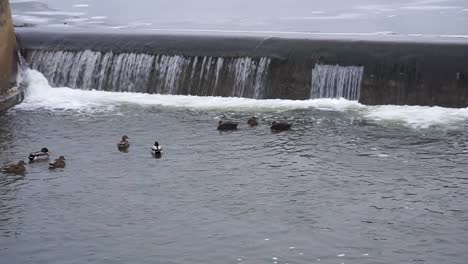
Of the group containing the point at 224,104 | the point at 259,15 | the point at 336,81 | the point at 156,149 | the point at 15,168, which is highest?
the point at 259,15

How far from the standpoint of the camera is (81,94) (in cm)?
2653

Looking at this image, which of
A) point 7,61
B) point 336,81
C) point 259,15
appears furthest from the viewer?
point 259,15

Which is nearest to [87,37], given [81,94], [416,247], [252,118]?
[81,94]

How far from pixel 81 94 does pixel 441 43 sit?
1195 cm

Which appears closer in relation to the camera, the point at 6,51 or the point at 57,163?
the point at 57,163

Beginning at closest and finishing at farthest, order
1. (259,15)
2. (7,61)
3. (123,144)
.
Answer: (123,144) < (7,61) < (259,15)

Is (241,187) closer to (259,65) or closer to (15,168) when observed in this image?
(15,168)

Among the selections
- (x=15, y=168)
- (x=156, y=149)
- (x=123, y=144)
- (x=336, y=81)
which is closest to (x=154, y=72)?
(x=336, y=81)

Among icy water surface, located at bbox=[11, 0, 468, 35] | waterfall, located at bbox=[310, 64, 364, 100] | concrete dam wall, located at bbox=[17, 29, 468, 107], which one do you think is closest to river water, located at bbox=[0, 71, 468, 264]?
waterfall, located at bbox=[310, 64, 364, 100]

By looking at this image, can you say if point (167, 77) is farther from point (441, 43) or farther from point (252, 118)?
point (441, 43)

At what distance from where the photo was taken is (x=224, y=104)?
80.5 feet

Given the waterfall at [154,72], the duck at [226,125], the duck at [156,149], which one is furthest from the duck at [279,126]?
the waterfall at [154,72]

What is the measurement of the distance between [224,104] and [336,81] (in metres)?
3.57

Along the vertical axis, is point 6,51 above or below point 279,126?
above
